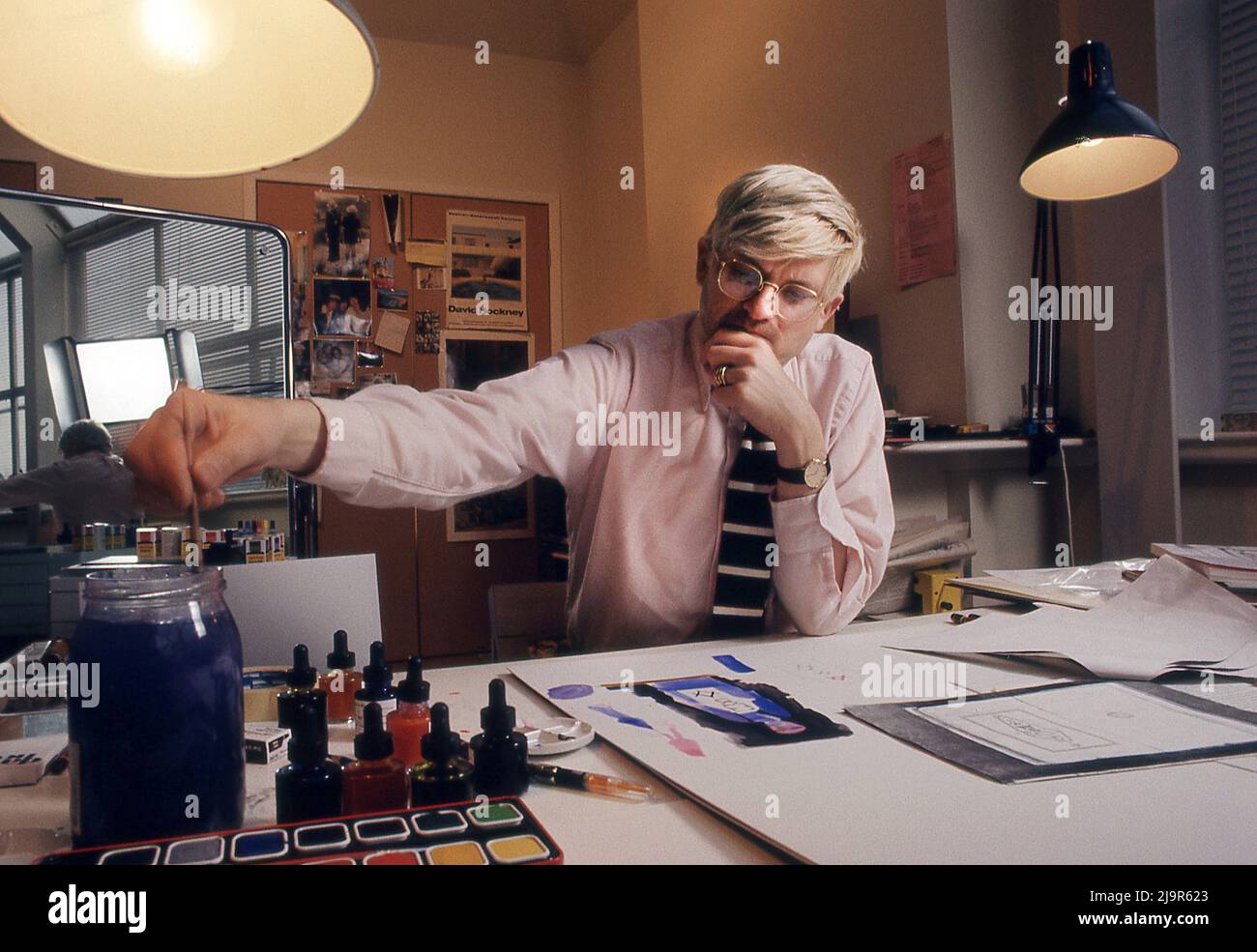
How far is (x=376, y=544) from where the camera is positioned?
136 inches

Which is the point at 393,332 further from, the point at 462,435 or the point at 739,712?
the point at 739,712

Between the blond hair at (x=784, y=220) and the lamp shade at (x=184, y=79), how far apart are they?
0.59 meters

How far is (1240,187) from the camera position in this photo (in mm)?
1822

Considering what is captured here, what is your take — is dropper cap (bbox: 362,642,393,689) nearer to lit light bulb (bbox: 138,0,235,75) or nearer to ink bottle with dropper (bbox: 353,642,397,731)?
ink bottle with dropper (bbox: 353,642,397,731)

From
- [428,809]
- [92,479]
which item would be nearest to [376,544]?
[92,479]

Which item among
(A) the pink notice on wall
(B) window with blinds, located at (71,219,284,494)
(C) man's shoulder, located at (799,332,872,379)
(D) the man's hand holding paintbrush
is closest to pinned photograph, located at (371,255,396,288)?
(B) window with blinds, located at (71,219,284,494)

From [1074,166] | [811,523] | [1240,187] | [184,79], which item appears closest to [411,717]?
[184,79]

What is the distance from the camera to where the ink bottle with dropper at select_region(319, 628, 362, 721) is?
0.76 m

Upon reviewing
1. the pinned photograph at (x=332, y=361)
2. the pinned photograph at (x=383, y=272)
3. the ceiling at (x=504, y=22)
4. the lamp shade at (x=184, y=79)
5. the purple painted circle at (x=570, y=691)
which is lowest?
the purple painted circle at (x=570, y=691)

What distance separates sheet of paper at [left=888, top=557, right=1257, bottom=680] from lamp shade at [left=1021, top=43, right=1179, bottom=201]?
2.33 feet

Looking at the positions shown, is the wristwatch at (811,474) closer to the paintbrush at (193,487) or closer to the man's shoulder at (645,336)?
the man's shoulder at (645,336)

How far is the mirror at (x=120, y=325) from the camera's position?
126 cm

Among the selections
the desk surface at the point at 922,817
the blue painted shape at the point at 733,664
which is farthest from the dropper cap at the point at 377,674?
the blue painted shape at the point at 733,664

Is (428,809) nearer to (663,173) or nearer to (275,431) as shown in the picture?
(275,431)
